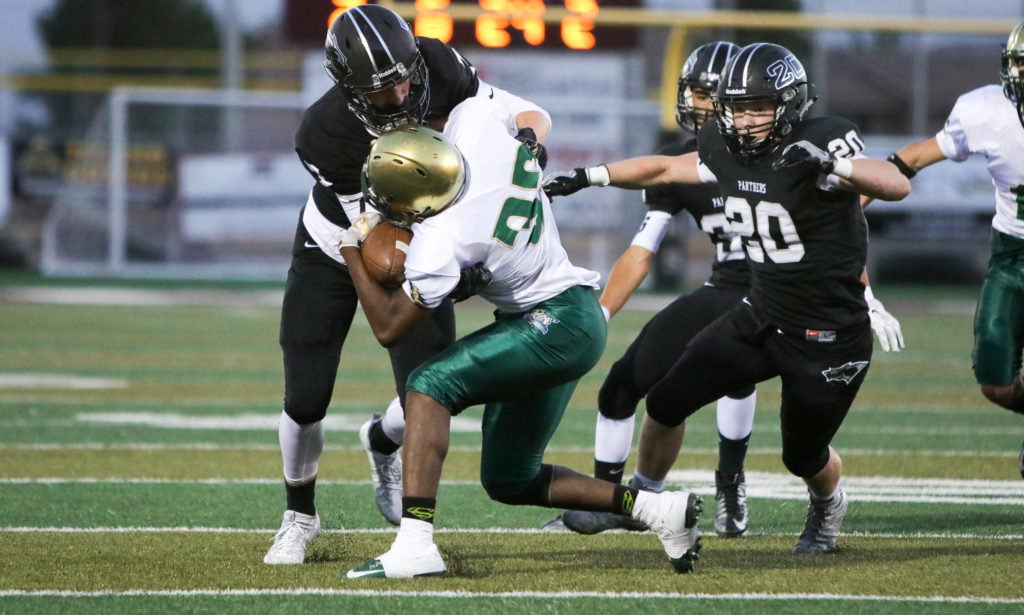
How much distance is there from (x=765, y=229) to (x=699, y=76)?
38.7 inches

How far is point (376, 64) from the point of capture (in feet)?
12.9

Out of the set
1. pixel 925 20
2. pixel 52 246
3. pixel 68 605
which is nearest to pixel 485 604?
pixel 68 605

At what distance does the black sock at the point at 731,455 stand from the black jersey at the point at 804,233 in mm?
886

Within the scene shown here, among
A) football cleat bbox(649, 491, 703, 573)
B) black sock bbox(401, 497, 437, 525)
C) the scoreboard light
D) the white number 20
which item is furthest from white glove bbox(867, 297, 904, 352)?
the scoreboard light

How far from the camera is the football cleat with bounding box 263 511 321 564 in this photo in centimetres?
419

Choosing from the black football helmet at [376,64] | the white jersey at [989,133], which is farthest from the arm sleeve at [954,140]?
the black football helmet at [376,64]

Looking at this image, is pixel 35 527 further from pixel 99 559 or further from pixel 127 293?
pixel 127 293

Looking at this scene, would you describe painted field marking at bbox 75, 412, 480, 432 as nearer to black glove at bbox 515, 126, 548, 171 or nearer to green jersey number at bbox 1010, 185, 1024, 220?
green jersey number at bbox 1010, 185, 1024, 220

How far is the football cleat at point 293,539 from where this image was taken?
4.19 m

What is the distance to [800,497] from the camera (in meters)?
5.60

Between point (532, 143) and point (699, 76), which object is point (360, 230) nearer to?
point (532, 143)

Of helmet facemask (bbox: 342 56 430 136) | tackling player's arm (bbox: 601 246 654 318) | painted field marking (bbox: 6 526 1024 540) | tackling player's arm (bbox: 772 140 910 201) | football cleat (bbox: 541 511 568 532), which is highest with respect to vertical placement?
helmet facemask (bbox: 342 56 430 136)

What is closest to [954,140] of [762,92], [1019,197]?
[1019,197]

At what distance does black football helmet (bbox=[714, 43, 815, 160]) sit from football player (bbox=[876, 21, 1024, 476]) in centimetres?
65
